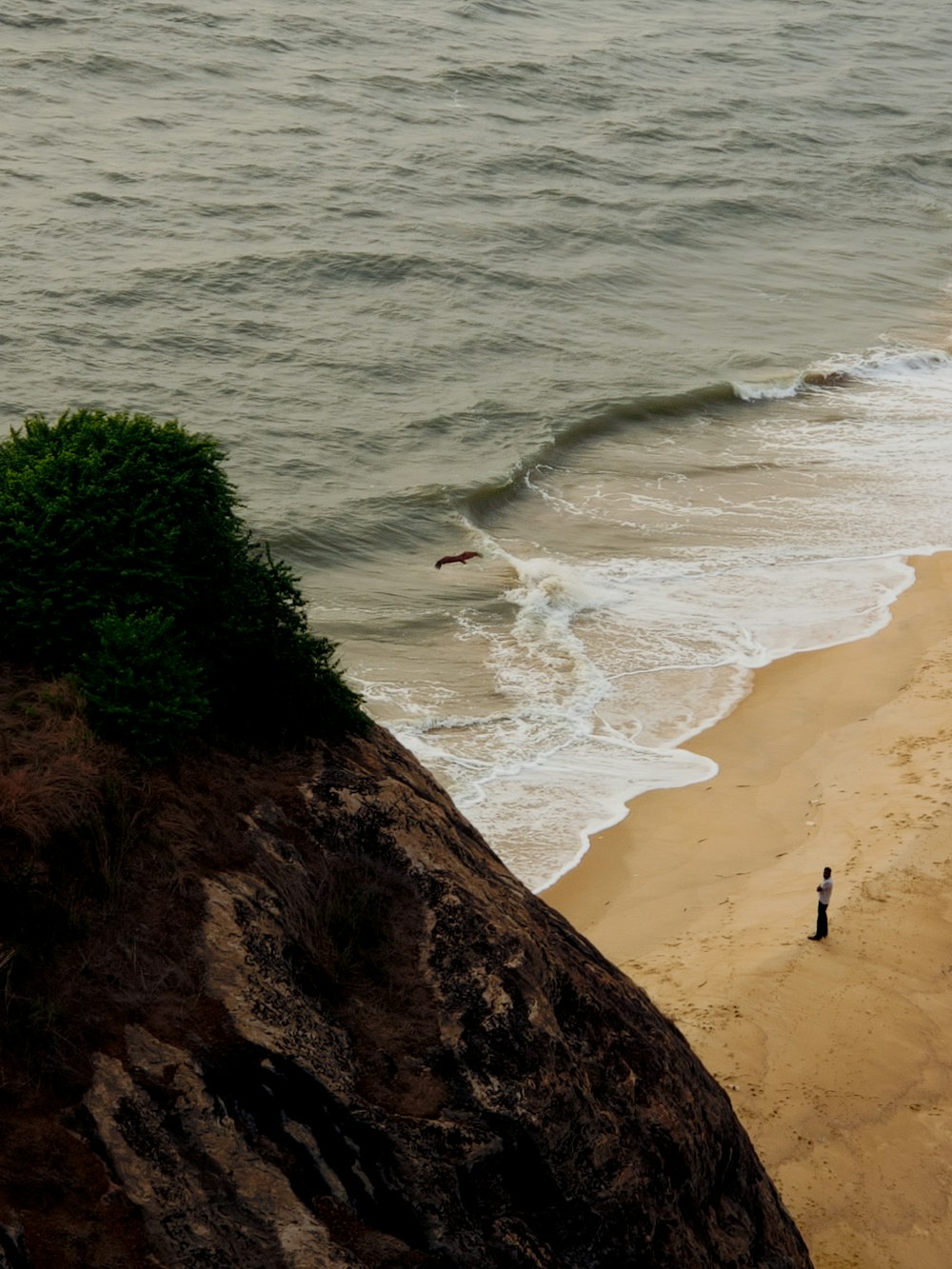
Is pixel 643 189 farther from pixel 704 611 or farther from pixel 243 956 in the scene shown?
pixel 243 956

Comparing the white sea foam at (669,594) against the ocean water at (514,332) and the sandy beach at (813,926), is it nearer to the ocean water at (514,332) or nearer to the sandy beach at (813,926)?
the ocean water at (514,332)

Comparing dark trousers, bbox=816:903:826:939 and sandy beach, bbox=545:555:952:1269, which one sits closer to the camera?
sandy beach, bbox=545:555:952:1269

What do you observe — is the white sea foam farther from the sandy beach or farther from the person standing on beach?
the person standing on beach

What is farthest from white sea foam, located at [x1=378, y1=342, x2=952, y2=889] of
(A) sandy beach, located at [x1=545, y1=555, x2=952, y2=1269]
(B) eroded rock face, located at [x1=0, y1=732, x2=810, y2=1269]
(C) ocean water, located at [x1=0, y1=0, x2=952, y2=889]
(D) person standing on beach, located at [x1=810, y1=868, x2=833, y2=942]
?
(B) eroded rock face, located at [x1=0, y1=732, x2=810, y2=1269]

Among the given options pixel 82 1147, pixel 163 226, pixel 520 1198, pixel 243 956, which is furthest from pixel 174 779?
pixel 163 226

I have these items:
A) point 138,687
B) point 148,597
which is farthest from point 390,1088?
point 148,597

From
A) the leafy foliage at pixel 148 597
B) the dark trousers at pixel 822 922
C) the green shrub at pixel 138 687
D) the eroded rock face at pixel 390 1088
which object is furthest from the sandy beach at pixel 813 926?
the green shrub at pixel 138 687
